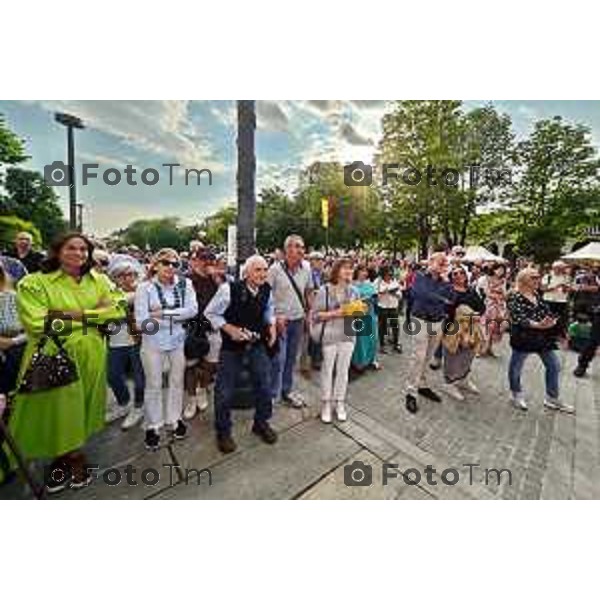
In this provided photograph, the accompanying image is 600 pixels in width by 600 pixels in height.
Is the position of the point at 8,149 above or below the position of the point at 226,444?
above

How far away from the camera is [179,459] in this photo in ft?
10.2

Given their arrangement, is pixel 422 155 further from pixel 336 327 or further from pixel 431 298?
pixel 336 327

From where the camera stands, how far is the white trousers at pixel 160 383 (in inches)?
122

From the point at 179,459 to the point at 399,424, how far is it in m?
2.12

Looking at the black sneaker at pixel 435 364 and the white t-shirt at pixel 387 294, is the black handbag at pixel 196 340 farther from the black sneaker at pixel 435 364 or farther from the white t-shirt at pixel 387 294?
the black sneaker at pixel 435 364

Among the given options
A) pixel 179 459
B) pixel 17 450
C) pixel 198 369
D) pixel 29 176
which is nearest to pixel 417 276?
pixel 198 369

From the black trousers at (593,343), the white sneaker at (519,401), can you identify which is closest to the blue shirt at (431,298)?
the white sneaker at (519,401)

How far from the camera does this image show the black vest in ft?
10.1

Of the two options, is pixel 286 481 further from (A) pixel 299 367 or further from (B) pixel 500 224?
(B) pixel 500 224

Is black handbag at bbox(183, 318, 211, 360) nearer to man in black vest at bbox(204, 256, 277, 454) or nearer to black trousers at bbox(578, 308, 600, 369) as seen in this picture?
man in black vest at bbox(204, 256, 277, 454)

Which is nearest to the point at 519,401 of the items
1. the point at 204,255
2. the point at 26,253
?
the point at 204,255

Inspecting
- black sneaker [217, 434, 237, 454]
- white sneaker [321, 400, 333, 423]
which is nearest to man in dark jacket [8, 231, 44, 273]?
black sneaker [217, 434, 237, 454]

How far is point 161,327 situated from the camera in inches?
121

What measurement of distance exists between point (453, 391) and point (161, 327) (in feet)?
11.5
